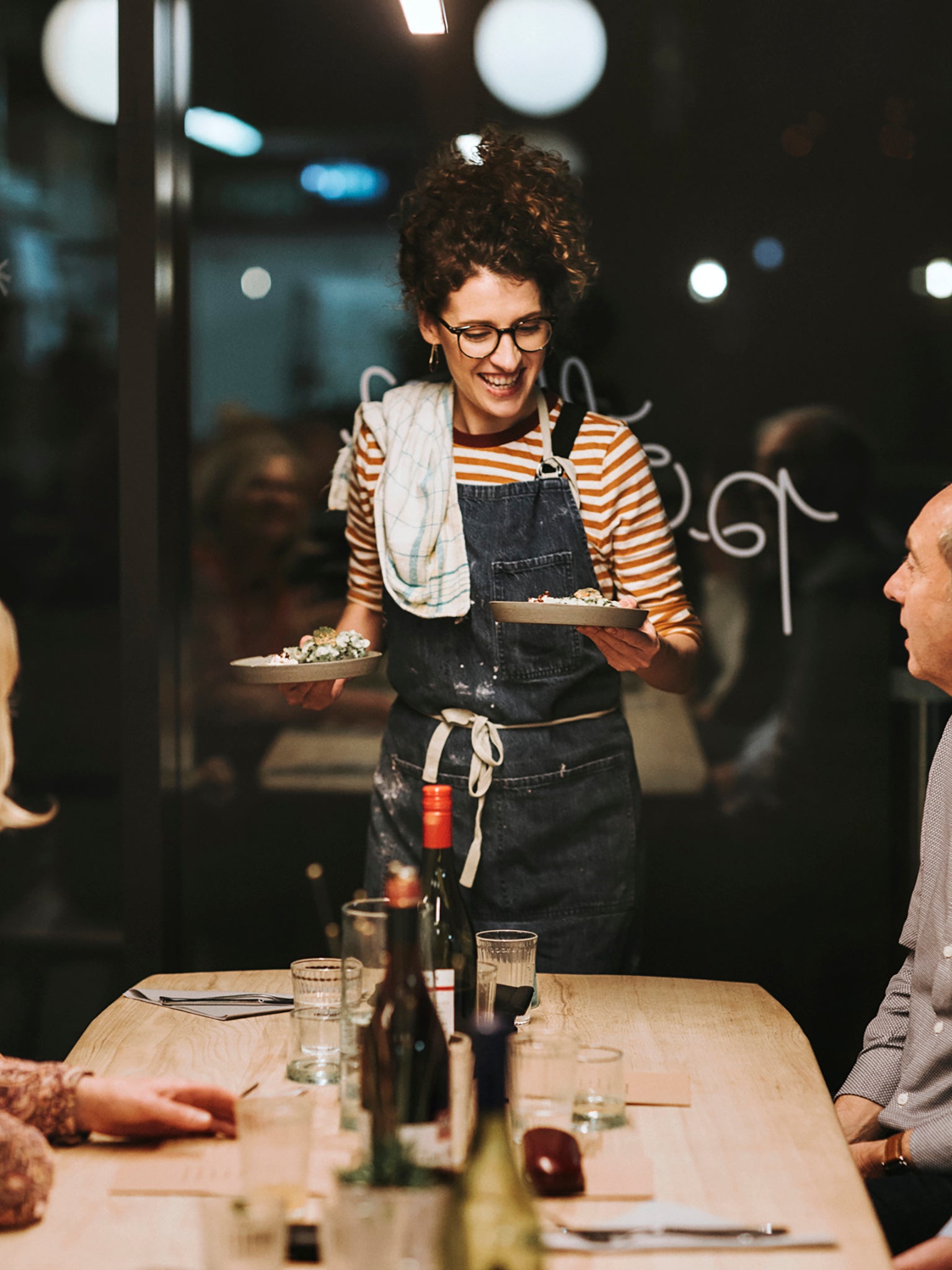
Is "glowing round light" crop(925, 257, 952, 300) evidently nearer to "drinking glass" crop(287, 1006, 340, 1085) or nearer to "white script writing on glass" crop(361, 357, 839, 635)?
"white script writing on glass" crop(361, 357, 839, 635)

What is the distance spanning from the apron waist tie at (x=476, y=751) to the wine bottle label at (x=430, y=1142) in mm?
1258

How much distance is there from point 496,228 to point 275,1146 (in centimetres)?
174

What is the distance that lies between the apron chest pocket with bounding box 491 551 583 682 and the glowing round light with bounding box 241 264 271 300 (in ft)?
3.53

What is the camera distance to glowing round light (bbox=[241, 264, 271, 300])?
3098 mm

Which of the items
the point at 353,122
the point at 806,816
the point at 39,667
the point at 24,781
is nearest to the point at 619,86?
the point at 353,122

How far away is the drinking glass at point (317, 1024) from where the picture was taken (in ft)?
5.08

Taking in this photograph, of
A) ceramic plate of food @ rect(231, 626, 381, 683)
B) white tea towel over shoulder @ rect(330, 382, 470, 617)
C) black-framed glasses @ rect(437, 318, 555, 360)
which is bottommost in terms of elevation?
ceramic plate of food @ rect(231, 626, 381, 683)

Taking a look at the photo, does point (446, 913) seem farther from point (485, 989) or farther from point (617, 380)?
point (617, 380)

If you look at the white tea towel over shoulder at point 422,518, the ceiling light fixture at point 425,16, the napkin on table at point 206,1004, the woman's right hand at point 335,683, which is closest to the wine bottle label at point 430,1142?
the napkin on table at point 206,1004

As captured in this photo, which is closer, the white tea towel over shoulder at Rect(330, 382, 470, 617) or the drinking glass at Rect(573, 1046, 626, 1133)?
the drinking glass at Rect(573, 1046, 626, 1133)

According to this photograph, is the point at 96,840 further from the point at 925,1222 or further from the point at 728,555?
the point at 925,1222

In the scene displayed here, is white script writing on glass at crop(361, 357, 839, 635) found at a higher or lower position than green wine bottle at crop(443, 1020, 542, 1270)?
higher

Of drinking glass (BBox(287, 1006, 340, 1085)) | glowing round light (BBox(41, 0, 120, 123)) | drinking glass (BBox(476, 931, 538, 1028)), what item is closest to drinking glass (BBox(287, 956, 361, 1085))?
drinking glass (BBox(287, 1006, 340, 1085))

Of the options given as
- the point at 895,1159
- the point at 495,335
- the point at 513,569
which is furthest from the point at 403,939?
the point at 495,335
